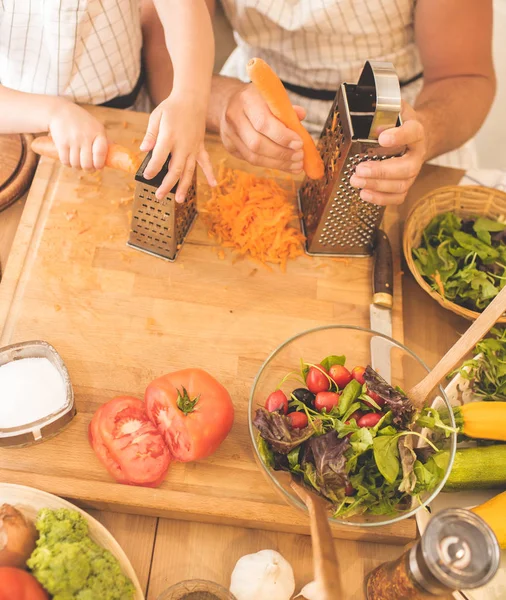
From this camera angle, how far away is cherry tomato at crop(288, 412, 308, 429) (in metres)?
0.99

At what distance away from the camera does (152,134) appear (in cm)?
119

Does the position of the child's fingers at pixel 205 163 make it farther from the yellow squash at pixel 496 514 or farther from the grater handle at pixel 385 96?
the yellow squash at pixel 496 514

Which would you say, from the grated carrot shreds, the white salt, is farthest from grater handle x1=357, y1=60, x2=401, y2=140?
the white salt

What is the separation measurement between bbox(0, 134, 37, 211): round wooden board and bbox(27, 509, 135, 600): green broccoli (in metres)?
0.78

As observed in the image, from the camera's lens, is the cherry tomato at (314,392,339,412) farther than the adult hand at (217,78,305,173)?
No

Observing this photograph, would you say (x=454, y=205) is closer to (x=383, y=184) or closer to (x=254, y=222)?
(x=383, y=184)

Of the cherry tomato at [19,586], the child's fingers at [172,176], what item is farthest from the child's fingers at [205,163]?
the cherry tomato at [19,586]

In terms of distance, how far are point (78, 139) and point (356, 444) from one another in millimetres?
850

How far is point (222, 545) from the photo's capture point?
1049 millimetres

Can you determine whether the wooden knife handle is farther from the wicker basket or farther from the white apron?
the white apron

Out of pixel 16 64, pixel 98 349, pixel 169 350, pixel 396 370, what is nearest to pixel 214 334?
pixel 169 350

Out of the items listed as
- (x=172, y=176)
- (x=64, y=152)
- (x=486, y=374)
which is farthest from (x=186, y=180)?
(x=486, y=374)

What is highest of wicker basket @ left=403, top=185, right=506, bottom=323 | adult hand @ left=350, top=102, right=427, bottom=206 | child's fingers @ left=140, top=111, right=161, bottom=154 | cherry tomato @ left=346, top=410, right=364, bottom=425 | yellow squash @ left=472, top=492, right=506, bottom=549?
adult hand @ left=350, top=102, right=427, bottom=206

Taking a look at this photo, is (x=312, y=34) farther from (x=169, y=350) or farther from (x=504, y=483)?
(x=504, y=483)
